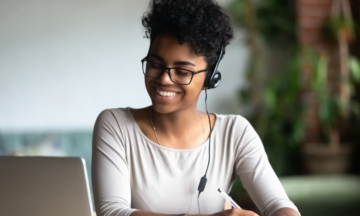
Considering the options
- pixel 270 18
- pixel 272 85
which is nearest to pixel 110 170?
pixel 272 85

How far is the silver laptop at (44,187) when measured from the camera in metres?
0.92

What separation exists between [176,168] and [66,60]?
6.98ft

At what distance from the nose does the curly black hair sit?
97 millimetres

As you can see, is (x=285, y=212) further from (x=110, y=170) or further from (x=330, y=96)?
(x=330, y=96)

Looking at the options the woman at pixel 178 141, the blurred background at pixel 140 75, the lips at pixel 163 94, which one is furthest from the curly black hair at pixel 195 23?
the blurred background at pixel 140 75

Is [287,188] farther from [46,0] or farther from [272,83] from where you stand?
[46,0]

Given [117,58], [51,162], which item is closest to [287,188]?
A: [117,58]

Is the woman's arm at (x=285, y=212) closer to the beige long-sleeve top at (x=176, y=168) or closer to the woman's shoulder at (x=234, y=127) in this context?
the beige long-sleeve top at (x=176, y=168)

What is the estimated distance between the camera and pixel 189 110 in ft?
4.40

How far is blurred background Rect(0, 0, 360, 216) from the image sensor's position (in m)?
2.93

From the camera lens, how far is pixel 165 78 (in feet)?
3.87

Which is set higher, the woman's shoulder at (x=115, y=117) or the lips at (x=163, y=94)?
the lips at (x=163, y=94)

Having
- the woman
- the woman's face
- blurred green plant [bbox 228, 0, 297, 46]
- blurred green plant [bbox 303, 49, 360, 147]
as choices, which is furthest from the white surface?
the woman's face

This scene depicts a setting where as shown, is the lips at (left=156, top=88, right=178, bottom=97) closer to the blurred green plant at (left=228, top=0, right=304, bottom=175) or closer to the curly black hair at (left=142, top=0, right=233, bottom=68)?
the curly black hair at (left=142, top=0, right=233, bottom=68)
